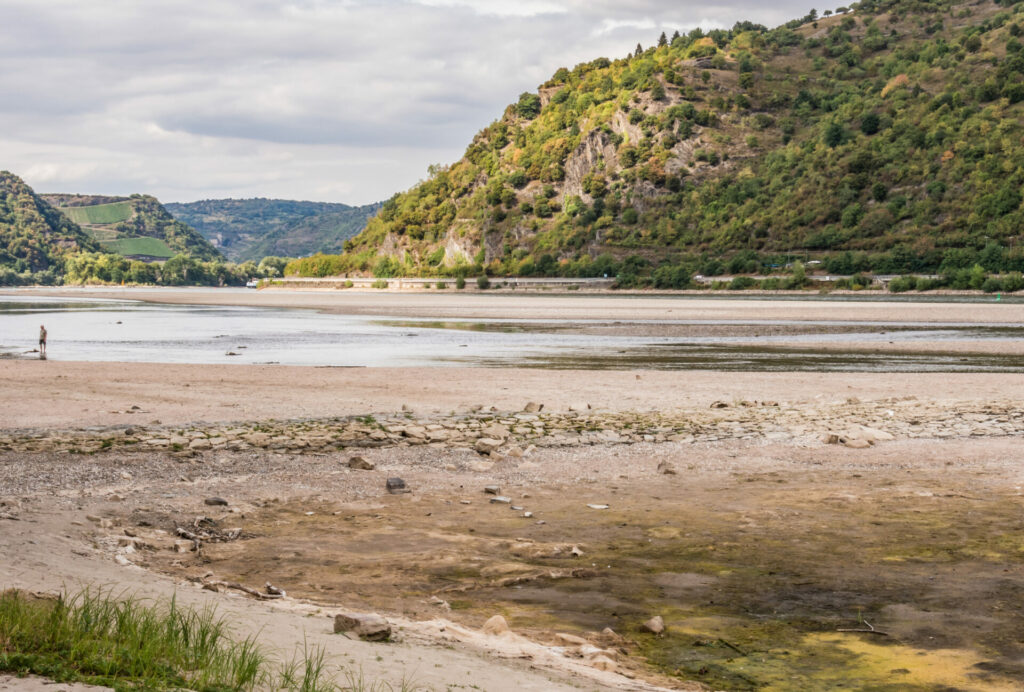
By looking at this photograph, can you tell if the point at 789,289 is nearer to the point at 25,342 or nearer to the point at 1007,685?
the point at 25,342

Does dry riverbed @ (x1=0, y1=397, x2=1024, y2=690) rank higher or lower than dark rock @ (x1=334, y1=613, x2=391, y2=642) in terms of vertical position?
lower

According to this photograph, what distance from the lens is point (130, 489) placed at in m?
13.1

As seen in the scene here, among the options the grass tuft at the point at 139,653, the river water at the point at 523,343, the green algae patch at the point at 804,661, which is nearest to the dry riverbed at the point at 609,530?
the green algae patch at the point at 804,661

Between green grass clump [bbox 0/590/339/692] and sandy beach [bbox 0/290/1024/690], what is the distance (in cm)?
52

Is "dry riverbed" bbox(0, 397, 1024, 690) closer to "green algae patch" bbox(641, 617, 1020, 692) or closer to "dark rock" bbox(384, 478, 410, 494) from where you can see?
"green algae patch" bbox(641, 617, 1020, 692)

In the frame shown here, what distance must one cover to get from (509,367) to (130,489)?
64.4 feet

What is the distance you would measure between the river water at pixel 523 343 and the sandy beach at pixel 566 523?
34.4ft

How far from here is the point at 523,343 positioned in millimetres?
45250

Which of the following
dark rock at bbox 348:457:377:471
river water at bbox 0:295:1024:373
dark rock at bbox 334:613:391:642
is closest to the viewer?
dark rock at bbox 334:613:391:642

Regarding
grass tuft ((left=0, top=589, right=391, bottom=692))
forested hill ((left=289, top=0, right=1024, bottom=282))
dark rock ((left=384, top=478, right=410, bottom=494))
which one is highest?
forested hill ((left=289, top=0, right=1024, bottom=282))

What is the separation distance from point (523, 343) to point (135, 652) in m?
39.6

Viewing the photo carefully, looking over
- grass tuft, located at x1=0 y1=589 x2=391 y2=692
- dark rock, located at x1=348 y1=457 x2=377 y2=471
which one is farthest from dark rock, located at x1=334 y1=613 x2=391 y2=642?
dark rock, located at x1=348 y1=457 x2=377 y2=471

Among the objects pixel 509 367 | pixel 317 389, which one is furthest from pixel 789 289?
pixel 317 389

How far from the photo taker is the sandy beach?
7.59m
